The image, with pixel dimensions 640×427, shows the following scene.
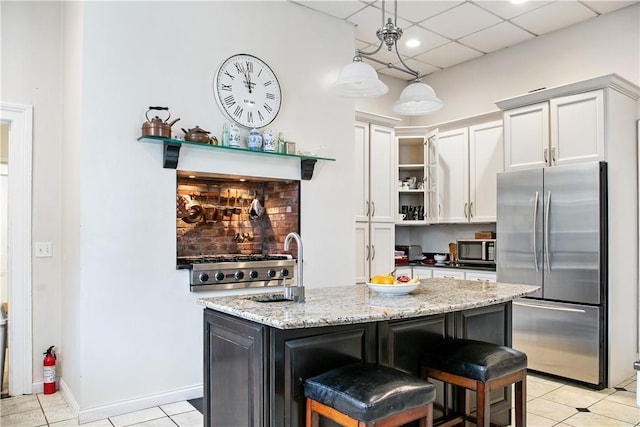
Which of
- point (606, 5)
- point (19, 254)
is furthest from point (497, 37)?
point (19, 254)

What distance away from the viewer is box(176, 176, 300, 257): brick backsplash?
411cm

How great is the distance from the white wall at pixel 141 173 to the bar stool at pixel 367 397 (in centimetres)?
171

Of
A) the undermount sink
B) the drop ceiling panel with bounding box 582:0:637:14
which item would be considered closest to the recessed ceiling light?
the drop ceiling panel with bounding box 582:0:637:14

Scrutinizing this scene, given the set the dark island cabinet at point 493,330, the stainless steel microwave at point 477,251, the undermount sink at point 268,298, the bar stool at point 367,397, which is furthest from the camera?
the stainless steel microwave at point 477,251

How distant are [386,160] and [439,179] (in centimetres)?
76

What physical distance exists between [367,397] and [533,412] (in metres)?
2.05

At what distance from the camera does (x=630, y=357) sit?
13.5 feet

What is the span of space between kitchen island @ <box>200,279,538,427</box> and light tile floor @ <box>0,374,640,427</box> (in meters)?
0.83

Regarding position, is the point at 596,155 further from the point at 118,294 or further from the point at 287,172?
the point at 118,294

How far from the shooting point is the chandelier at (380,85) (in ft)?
9.11

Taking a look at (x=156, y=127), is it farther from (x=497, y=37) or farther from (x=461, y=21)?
(x=497, y=37)

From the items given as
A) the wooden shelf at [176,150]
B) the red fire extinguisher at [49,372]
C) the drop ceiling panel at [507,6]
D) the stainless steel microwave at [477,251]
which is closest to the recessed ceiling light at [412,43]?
the drop ceiling panel at [507,6]

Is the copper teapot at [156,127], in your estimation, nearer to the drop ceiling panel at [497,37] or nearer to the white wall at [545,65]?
the drop ceiling panel at [497,37]

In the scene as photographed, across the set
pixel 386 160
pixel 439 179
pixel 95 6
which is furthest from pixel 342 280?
pixel 95 6
